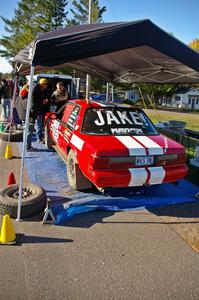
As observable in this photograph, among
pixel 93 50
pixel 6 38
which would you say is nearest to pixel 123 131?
pixel 93 50

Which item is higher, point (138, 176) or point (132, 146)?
point (132, 146)

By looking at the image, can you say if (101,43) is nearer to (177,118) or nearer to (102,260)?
(102,260)

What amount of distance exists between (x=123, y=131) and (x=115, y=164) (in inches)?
39.9

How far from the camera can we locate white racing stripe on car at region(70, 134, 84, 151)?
4732 millimetres

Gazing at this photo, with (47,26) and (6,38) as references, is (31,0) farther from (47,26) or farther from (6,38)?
(6,38)

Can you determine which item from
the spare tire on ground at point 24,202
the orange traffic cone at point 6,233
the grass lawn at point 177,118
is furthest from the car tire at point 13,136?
the grass lawn at point 177,118

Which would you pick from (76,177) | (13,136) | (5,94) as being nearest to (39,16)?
(5,94)

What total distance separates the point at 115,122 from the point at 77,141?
2.72ft

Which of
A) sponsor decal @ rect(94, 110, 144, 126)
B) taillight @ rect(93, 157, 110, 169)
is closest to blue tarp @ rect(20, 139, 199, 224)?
taillight @ rect(93, 157, 110, 169)

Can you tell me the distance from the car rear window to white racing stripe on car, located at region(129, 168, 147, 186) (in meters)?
0.94

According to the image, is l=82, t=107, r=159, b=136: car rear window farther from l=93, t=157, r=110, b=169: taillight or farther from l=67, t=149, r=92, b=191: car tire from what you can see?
l=93, t=157, r=110, b=169: taillight

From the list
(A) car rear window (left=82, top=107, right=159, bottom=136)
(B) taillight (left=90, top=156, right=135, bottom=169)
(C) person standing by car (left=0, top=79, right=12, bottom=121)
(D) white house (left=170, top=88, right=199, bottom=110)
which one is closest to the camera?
(B) taillight (left=90, top=156, right=135, bottom=169)

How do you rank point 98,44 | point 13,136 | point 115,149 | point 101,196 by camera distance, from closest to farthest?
point 98,44
point 115,149
point 101,196
point 13,136

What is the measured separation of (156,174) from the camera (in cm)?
443
